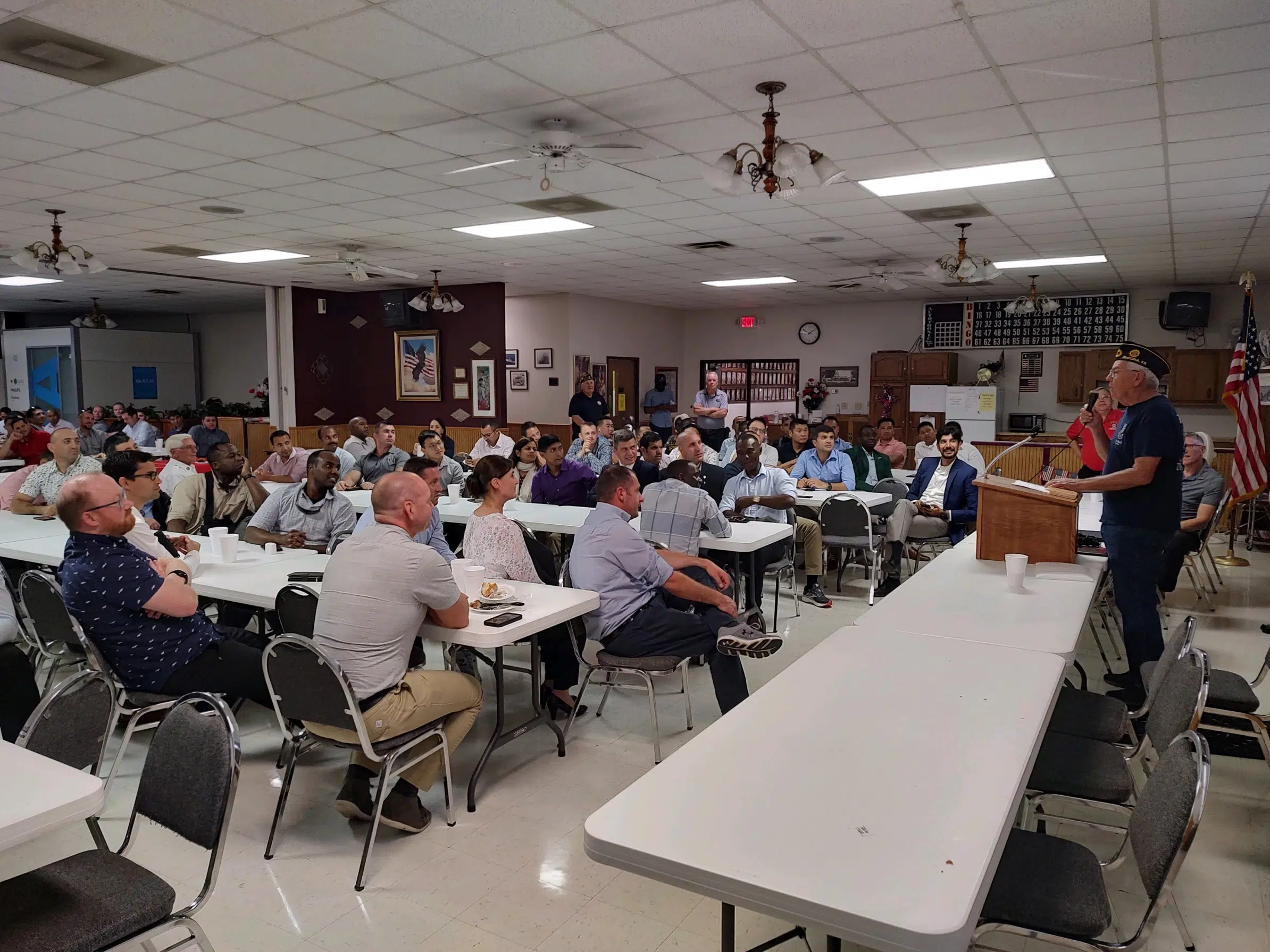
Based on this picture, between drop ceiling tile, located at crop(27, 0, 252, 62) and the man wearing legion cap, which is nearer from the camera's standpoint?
drop ceiling tile, located at crop(27, 0, 252, 62)

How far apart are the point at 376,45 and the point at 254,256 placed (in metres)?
6.56

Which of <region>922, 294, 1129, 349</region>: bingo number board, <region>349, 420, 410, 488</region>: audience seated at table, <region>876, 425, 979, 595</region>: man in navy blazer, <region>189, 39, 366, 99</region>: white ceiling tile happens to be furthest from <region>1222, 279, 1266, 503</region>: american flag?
<region>189, 39, 366, 99</region>: white ceiling tile

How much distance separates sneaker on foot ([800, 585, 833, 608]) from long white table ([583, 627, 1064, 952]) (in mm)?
3887

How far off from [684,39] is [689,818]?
2968 mm

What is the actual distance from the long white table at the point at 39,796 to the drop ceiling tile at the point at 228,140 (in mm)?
3621

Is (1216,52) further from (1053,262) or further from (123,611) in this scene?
(1053,262)

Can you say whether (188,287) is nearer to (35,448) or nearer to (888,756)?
(35,448)

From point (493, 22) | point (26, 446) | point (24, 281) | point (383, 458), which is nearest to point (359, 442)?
point (383, 458)

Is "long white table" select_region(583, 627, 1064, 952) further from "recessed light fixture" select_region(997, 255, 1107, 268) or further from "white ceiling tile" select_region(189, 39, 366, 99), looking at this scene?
"recessed light fixture" select_region(997, 255, 1107, 268)

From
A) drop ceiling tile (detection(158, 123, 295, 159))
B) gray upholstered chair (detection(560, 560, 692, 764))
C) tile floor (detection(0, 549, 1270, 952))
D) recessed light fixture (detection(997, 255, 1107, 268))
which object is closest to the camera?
tile floor (detection(0, 549, 1270, 952))

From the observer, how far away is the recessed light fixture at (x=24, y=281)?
11250 millimetres

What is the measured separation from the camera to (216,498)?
18.4ft

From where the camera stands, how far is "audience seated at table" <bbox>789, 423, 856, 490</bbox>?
23.6ft

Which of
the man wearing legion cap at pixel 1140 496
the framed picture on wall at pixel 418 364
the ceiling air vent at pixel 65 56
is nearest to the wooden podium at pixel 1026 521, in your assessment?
the man wearing legion cap at pixel 1140 496
